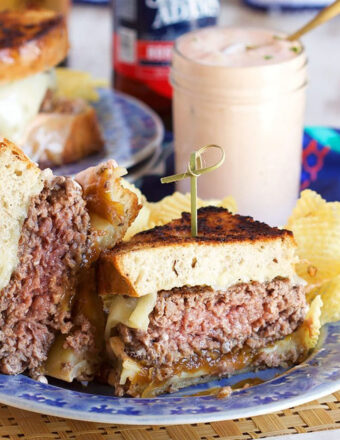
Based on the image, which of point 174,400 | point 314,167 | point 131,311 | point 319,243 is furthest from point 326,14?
point 174,400

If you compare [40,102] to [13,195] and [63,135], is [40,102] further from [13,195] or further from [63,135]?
[13,195]

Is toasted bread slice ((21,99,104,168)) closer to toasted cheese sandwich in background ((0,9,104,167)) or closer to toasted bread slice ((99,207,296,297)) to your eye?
toasted cheese sandwich in background ((0,9,104,167))

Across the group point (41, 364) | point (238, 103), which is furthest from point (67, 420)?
point (238, 103)

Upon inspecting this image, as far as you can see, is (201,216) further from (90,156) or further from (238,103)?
(90,156)

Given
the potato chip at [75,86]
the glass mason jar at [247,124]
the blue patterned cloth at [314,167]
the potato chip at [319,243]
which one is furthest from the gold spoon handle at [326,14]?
the potato chip at [75,86]

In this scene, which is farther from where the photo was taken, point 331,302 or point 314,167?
point 314,167

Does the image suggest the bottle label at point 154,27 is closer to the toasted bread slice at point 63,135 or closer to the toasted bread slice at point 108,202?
the toasted bread slice at point 63,135
